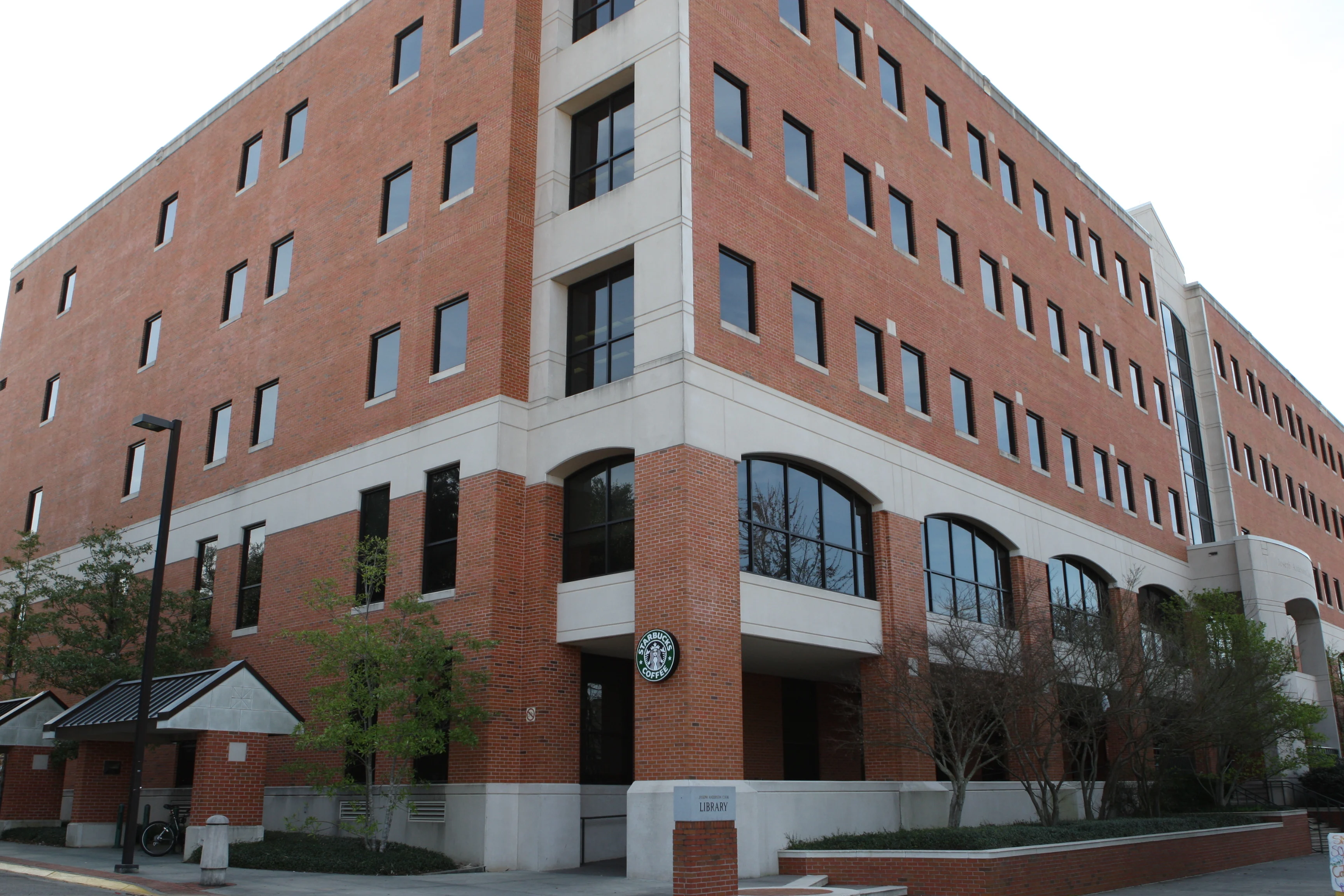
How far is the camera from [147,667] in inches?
781

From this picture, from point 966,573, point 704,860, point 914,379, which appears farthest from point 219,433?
point 704,860

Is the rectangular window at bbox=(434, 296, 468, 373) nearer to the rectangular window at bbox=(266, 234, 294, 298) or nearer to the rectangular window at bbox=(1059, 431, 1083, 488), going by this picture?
the rectangular window at bbox=(266, 234, 294, 298)

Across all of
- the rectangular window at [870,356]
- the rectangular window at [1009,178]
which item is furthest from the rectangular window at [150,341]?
the rectangular window at [1009,178]

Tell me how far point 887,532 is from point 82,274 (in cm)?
3312

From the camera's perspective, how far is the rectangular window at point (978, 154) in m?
34.4

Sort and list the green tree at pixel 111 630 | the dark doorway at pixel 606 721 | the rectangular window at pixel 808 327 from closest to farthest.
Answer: the dark doorway at pixel 606 721, the rectangular window at pixel 808 327, the green tree at pixel 111 630

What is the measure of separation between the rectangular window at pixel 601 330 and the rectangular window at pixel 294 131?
44.1ft

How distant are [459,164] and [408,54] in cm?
529

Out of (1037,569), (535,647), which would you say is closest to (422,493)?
(535,647)

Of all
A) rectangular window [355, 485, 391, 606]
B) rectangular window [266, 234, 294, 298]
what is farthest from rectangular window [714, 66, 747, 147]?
rectangular window [266, 234, 294, 298]

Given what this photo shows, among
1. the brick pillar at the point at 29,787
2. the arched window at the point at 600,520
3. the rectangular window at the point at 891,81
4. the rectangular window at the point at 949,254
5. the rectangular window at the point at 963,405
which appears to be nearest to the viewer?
the arched window at the point at 600,520

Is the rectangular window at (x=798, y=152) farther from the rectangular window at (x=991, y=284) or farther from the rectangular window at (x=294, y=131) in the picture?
the rectangular window at (x=294, y=131)

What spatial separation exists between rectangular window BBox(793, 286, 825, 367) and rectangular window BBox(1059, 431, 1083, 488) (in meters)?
13.0

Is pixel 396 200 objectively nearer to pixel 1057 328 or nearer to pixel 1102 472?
pixel 1057 328
